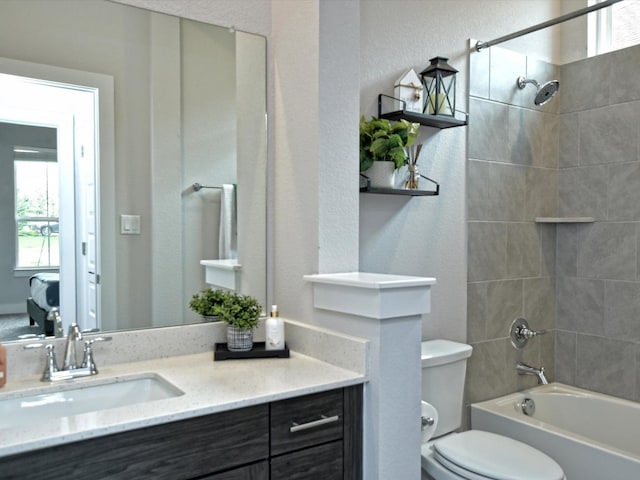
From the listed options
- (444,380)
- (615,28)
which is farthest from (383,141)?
(615,28)

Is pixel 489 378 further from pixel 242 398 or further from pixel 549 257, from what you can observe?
pixel 242 398

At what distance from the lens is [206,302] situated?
71.9 inches

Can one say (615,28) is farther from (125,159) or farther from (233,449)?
(233,449)

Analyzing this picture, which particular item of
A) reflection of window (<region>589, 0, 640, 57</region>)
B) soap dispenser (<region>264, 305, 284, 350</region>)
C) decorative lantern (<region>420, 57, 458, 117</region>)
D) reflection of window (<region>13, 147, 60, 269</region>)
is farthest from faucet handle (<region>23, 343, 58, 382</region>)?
reflection of window (<region>589, 0, 640, 57</region>)

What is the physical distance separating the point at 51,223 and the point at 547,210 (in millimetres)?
2462

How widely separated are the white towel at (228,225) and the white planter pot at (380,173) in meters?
0.54

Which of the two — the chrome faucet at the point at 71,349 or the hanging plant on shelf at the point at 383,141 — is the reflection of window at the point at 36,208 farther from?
the hanging plant on shelf at the point at 383,141

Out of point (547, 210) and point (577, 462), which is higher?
point (547, 210)

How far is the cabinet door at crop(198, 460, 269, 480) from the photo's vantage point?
131 cm

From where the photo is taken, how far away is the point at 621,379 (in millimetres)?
2688

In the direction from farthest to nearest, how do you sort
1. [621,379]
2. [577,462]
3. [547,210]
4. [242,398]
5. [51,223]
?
[547,210]
[621,379]
[577,462]
[51,223]
[242,398]

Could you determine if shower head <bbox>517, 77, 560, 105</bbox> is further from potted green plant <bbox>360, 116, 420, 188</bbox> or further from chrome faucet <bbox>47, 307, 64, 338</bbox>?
chrome faucet <bbox>47, 307, 64, 338</bbox>

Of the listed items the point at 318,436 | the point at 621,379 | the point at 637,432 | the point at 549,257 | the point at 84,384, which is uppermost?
the point at 549,257

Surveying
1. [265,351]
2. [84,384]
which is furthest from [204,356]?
[84,384]
